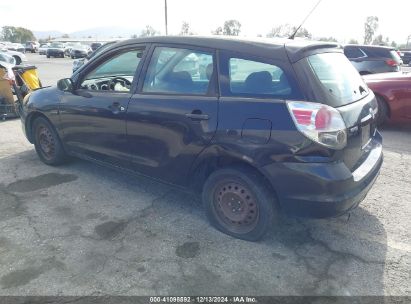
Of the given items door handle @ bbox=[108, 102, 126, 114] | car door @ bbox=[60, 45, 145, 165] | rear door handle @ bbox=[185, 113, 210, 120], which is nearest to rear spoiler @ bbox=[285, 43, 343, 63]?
rear door handle @ bbox=[185, 113, 210, 120]

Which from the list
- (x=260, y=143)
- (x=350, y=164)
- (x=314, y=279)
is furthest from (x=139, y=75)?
(x=314, y=279)

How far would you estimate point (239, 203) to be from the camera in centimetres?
300

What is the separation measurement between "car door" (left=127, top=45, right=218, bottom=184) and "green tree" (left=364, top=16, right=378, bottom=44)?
221 feet

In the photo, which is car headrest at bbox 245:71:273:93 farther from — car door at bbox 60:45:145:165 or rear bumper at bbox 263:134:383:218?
car door at bbox 60:45:145:165

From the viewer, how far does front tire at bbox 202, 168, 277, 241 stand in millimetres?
2822

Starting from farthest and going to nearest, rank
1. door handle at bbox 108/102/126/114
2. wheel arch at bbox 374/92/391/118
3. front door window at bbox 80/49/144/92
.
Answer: wheel arch at bbox 374/92/391/118
front door window at bbox 80/49/144/92
door handle at bbox 108/102/126/114

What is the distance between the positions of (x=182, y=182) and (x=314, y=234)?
1.30 meters

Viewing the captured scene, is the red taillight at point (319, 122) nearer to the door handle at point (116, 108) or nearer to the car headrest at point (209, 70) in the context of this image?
the car headrest at point (209, 70)

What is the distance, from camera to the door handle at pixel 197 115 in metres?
2.88

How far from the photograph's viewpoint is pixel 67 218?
3369 mm

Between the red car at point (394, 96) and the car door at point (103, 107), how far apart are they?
476cm

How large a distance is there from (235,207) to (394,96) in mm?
4771

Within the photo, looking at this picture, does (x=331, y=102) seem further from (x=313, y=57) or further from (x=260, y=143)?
(x=260, y=143)

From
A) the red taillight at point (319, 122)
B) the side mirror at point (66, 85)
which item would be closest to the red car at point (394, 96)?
the red taillight at point (319, 122)
